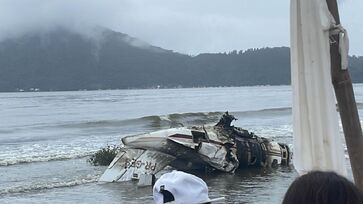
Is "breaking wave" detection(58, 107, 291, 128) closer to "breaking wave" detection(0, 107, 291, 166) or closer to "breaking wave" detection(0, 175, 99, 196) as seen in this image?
"breaking wave" detection(0, 107, 291, 166)

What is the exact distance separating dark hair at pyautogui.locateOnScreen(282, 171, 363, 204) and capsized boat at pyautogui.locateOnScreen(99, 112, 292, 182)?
1307cm

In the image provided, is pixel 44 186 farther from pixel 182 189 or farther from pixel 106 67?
pixel 106 67

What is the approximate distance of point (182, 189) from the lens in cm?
325

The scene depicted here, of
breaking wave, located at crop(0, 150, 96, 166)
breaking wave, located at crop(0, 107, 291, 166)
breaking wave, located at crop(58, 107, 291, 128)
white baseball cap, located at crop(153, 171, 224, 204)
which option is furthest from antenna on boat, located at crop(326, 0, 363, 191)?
breaking wave, located at crop(58, 107, 291, 128)

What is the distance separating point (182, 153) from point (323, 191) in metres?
14.0

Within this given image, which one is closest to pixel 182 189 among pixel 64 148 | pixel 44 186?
pixel 44 186

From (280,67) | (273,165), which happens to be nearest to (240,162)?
(273,165)

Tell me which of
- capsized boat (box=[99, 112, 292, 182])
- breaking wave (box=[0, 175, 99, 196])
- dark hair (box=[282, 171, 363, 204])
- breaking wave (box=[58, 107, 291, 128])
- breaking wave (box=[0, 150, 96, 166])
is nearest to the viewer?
dark hair (box=[282, 171, 363, 204])

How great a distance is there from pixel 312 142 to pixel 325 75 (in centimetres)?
45

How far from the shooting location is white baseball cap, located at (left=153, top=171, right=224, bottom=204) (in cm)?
324

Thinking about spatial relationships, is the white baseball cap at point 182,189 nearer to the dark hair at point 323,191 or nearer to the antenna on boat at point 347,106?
the dark hair at point 323,191

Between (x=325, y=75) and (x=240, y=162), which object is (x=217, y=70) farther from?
(x=325, y=75)

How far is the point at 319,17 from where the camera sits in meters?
4.26

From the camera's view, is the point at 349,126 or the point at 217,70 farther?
the point at 217,70
